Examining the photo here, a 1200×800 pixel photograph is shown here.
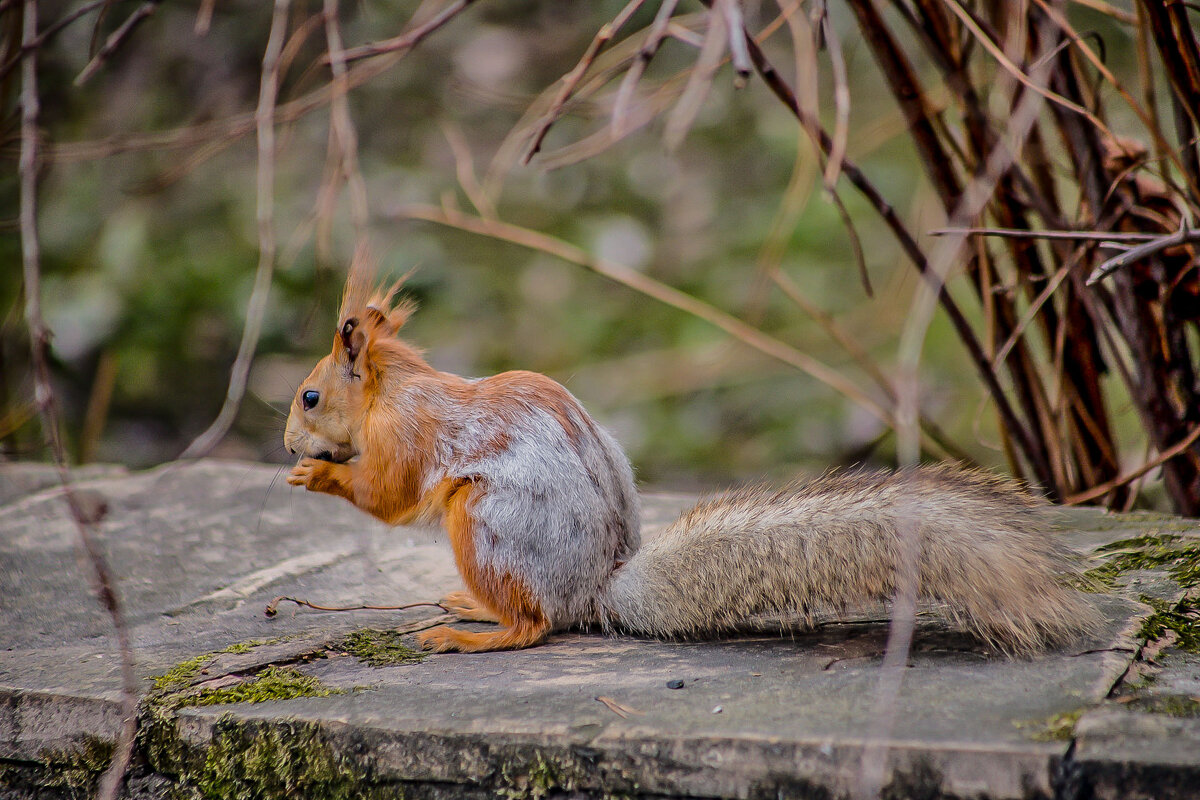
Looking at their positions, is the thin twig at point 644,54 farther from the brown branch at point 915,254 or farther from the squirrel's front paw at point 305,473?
the squirrel's front paw at point 305,473

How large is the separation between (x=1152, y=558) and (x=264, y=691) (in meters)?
1.49

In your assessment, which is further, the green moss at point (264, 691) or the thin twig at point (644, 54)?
the green moss at point (264, 691)

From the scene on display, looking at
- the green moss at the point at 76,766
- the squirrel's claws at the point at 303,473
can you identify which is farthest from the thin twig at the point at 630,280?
the green moss at the point at 76,766

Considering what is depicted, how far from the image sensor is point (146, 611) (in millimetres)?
1965

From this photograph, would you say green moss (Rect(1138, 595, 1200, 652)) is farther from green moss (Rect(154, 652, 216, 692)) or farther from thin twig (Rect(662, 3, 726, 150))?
green moss (Rect(154, 652, 216, 692))

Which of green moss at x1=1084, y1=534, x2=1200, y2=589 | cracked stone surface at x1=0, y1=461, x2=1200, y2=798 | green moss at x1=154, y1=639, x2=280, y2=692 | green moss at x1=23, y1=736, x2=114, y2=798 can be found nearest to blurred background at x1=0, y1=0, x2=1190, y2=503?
green moss at x1=1084, y1=534, x2=1200, y2=589

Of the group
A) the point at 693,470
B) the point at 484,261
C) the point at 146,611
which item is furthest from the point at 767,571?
the point at 484,261

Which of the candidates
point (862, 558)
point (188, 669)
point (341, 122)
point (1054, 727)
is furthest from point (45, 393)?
point (1054, 727)

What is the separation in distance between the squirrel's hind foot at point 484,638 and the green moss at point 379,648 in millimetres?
29

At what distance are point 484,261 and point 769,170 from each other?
1.49 meters

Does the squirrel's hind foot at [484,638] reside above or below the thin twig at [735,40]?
below

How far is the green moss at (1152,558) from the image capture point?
1.78 m

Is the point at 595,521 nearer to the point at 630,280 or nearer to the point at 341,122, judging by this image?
the point at 341,122

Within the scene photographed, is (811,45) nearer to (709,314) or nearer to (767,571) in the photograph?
(767,571)
